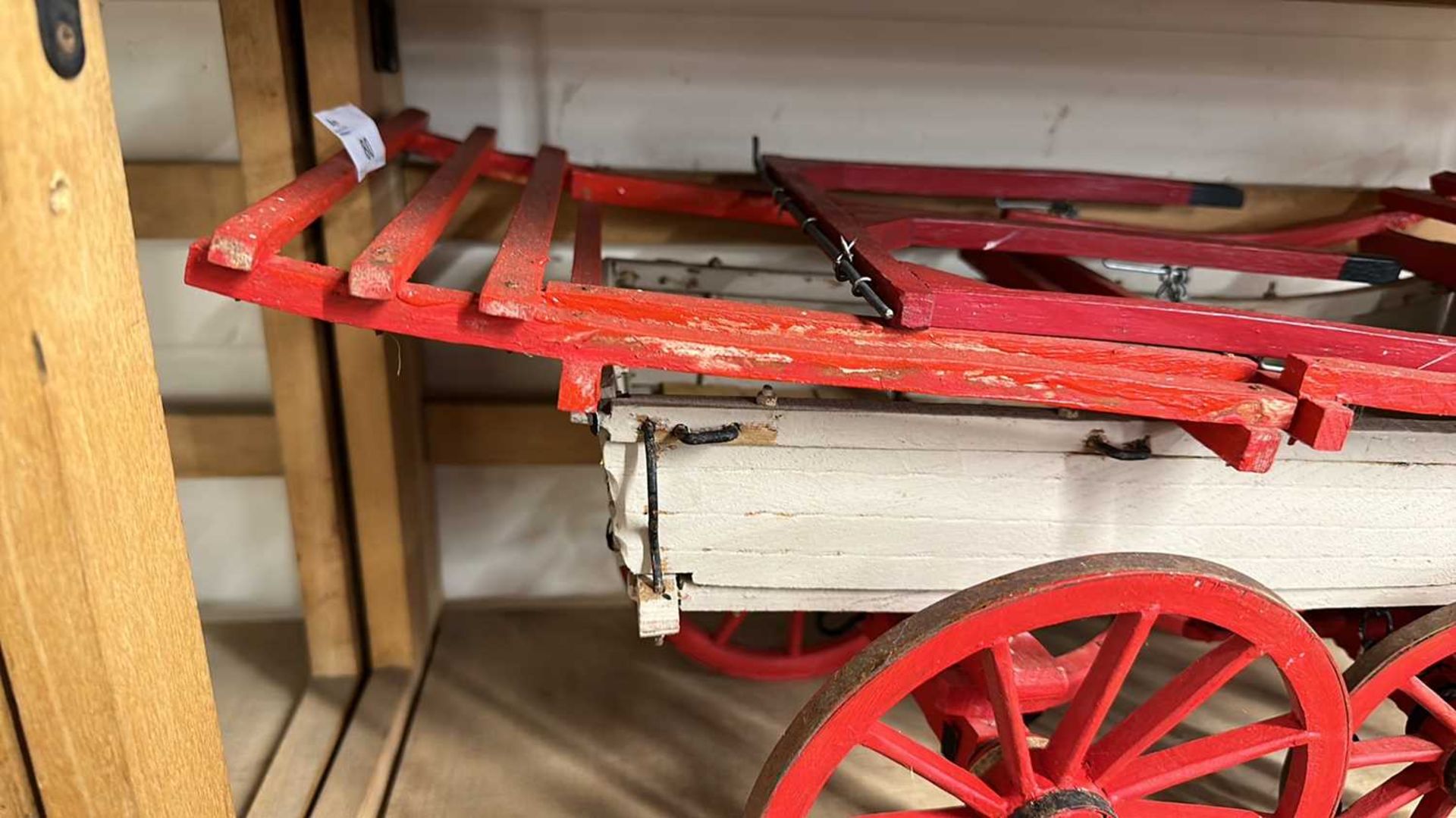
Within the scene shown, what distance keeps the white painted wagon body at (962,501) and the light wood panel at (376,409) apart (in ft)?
1.34

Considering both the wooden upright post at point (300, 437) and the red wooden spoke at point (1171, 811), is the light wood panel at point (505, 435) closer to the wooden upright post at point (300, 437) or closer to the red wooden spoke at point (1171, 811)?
the wooden upright post at point (300, 437)

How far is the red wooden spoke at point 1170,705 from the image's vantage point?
2.79 feet

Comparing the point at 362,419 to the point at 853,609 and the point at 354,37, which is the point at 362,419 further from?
the point at 853,609

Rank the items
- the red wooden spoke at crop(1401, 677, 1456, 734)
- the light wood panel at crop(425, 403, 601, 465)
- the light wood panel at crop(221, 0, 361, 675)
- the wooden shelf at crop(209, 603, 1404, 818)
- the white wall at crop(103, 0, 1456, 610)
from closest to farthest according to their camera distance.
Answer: the red wooden spoke at crop(1401, 677, 1456, 734) < the light wood panel at crop(221, 0, 361, 675) < the wooden shelf at crop(209, 603, 1404, 818) < the white wall at crop(103, 0, 1456, 610) < the light wood panel at crop(425, 403, 601, 465)

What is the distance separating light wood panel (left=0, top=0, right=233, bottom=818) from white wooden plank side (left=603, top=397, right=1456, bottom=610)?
0.35 m

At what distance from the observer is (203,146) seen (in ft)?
4.45

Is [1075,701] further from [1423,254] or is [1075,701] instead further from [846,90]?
[846,90]

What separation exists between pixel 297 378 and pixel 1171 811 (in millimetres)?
1140

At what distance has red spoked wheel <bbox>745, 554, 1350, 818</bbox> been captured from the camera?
77 cm

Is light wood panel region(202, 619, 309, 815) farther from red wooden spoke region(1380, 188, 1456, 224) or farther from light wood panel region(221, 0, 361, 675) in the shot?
red wooden spoke region(1380, 188, 1456, 224)

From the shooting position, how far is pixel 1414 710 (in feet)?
3.60

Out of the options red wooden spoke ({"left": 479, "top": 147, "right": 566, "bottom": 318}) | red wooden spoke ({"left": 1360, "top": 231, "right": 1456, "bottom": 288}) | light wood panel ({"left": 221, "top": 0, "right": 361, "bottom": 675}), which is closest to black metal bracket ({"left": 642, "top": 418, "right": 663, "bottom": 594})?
red wooden spoke ({"left": 479, "top": 147, "right": 566, "bottom": 318})

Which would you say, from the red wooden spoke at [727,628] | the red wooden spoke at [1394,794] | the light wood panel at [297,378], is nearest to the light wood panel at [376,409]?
the light wood panel at [297,378]

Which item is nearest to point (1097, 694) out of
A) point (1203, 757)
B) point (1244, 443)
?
point (1203, 757)
